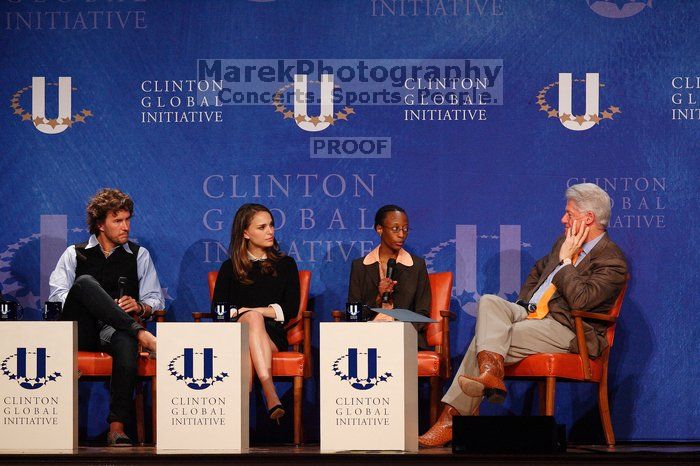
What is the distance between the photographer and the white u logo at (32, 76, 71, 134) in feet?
20.7

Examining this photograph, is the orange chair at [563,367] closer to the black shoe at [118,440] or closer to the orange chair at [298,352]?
the orange chair at [298,352]

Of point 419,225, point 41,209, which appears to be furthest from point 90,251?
point 419,225

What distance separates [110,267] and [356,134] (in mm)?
1660

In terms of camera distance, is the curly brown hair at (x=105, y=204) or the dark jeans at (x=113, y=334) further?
the curly brown hair at (x=105, y=204)

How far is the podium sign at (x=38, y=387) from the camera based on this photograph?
458 centimetres

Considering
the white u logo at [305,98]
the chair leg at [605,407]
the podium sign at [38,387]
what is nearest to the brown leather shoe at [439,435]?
the chair leg at [605,407]

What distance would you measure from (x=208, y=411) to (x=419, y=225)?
2.16 metres

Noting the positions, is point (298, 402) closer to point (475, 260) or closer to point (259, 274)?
point (259, 274)

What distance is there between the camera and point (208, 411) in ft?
14.9

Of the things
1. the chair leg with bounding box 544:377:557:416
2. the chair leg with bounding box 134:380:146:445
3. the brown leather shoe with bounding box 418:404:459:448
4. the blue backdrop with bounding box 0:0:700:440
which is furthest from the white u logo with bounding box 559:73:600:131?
the chair leg with bounding box 134:380:146:445

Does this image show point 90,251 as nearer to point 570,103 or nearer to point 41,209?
point 41,209

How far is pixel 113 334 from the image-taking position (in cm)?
536

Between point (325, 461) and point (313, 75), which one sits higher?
point (313, 75)

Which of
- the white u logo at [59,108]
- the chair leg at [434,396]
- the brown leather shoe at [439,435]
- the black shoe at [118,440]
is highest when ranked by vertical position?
the white u logo at [59,108]
